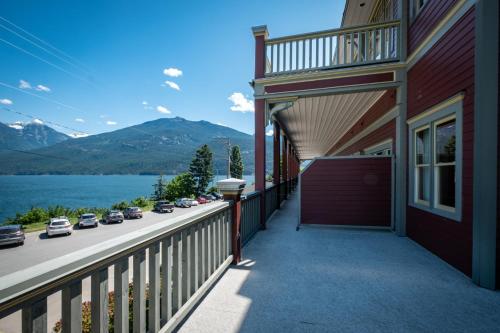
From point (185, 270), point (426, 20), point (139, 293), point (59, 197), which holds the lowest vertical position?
point (59, 197)

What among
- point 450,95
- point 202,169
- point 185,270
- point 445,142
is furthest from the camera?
point 202,169

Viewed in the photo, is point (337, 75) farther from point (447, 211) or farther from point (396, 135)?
point (447, 211)

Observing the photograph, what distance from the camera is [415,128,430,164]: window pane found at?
370 cm

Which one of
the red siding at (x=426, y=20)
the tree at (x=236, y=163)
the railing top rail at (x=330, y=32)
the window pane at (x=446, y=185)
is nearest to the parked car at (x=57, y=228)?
the railing top rail at (x=330, y=32)

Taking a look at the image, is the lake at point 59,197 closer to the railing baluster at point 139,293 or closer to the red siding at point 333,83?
the red siding at point 333,83

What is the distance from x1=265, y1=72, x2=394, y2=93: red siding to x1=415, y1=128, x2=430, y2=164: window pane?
1254mm

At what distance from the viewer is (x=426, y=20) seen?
360 centimetres

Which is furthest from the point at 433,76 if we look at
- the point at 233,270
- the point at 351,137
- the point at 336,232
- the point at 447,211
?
the point at 351,137

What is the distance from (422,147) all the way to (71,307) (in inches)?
186

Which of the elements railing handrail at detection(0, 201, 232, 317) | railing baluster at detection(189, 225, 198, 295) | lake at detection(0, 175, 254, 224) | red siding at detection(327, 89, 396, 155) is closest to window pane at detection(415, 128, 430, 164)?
red siding at detection(327, 89, 396, 155)

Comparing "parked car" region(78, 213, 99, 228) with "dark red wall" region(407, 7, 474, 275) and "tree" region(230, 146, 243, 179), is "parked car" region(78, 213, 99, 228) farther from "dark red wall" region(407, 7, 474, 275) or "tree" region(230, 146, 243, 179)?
"tree" region(230, 146, 243, 179)

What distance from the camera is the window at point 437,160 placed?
284 centimetres

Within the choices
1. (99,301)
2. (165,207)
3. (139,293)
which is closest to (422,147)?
(139,293)

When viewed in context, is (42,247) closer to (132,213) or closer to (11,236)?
(11,236)
